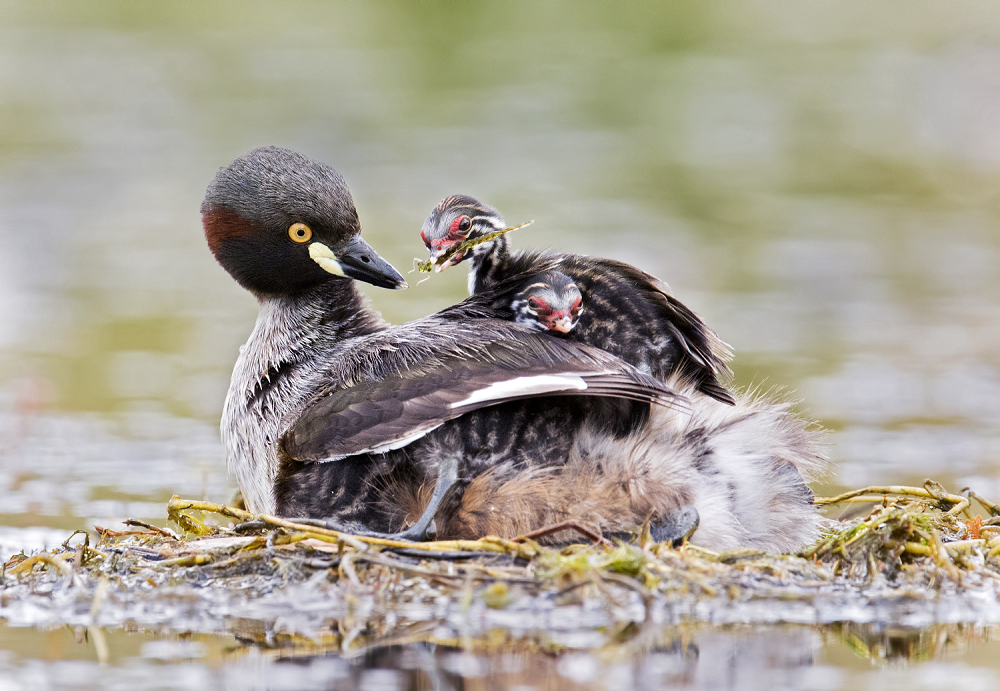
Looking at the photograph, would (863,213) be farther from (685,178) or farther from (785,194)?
(685,178)

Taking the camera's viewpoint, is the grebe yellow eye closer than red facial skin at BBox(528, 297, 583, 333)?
No

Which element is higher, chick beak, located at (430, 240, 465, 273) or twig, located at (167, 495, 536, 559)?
chick beak, located at (430, 240, 465, 273)

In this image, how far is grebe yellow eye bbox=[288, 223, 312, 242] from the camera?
554 centimetres

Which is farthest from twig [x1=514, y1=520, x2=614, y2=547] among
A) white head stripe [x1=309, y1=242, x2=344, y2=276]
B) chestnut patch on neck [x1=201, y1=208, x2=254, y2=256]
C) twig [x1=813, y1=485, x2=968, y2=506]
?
chestnut patch on neck [x1=201, y1=208, x2=254, y2=256]

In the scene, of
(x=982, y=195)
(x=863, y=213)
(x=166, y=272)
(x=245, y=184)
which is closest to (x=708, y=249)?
(x=863, y=213)

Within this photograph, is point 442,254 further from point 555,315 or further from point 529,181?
point 529,181

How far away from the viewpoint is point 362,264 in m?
5.58

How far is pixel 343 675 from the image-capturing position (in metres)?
3.81

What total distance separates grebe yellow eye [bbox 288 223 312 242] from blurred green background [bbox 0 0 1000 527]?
1538 mm

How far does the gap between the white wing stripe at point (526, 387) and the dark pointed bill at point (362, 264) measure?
0.93m

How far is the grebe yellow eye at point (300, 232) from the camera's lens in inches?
Answer: 218

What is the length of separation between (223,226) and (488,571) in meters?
1.91

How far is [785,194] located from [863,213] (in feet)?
3.12

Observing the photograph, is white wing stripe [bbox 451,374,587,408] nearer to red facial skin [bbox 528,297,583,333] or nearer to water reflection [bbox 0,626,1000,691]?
red facial skin [bbox 528,297,583,333]
